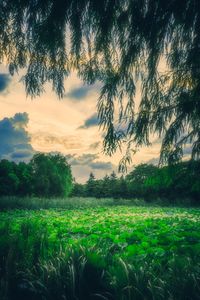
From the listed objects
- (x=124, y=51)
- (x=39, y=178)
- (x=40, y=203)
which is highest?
(x=39, y=178)

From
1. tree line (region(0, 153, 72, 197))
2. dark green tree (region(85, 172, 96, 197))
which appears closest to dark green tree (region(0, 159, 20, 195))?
tree line (region(0, 153, 72, 197))

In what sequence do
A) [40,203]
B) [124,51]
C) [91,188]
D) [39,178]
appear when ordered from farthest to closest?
[91,188] < [39,178] < [40,203] < [124,51]

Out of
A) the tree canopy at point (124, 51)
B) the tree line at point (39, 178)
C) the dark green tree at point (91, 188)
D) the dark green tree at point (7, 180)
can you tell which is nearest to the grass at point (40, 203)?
the tree canopy at point (124, 51)

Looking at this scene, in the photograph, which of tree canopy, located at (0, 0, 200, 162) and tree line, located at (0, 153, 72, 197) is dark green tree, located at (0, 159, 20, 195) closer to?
tree line, located at (0, 153, 72, 197)

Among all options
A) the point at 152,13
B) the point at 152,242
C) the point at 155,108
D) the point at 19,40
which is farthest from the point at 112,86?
the point at 152,242

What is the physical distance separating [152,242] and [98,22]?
3.94 metres

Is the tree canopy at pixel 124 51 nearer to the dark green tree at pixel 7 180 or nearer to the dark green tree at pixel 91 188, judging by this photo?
the dark green tree at pixel 7 180

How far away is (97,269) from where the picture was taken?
2.71 metres

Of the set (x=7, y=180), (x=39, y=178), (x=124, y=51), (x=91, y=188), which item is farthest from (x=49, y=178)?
(x=124, y=51)

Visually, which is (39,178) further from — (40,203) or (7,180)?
(40,203)

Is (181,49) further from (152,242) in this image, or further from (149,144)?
(152,242)

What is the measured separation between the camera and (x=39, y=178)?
44219 millimetres

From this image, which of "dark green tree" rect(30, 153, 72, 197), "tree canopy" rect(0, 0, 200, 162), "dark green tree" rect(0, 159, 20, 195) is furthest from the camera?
"dark green tree" rect(30, 153, 72, 197)

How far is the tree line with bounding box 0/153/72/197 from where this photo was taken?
4262 cm
